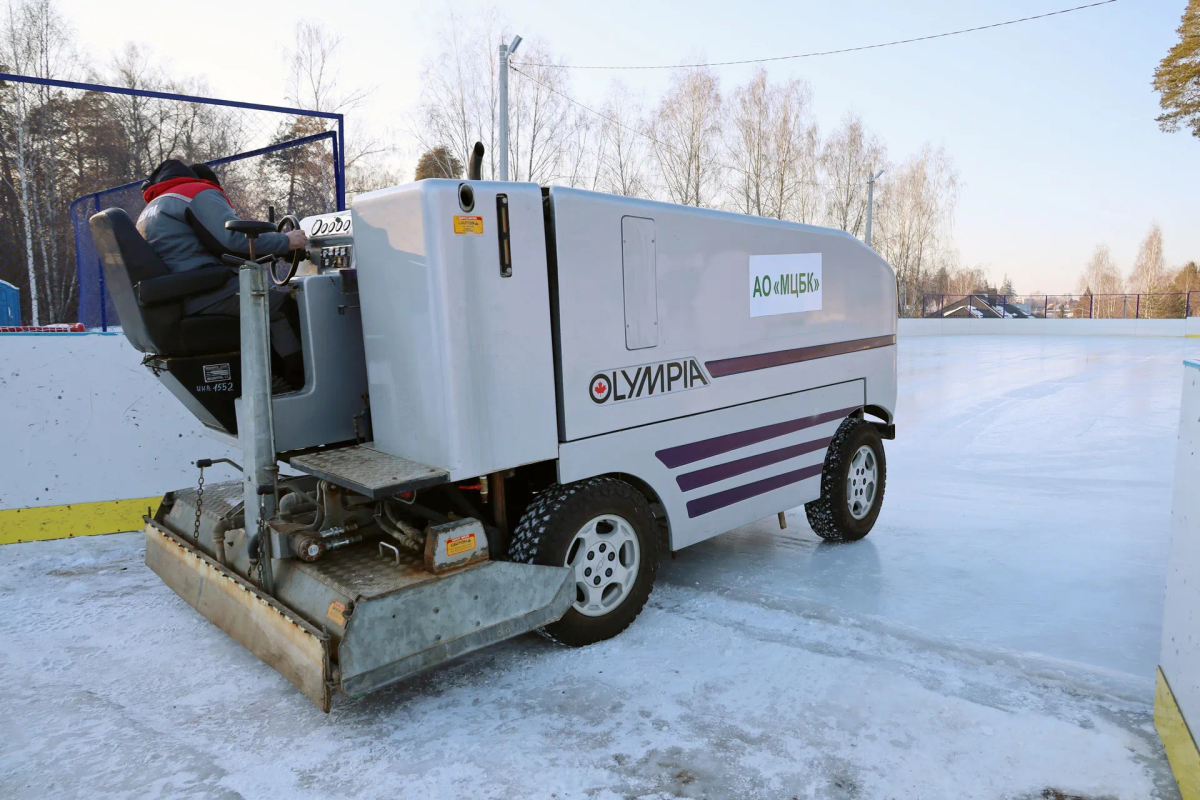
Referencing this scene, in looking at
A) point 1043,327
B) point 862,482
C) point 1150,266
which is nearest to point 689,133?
point 1043,327

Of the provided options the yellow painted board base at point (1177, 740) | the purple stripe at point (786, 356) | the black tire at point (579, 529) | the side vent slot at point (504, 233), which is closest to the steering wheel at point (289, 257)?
the side vent slot at point (504, 233)

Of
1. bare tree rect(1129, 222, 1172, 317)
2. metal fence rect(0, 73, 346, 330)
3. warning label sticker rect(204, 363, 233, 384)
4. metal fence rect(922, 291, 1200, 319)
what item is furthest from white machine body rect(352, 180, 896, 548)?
bare tree rect(1129, 222, 1172, 317)

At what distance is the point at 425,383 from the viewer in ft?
9.67

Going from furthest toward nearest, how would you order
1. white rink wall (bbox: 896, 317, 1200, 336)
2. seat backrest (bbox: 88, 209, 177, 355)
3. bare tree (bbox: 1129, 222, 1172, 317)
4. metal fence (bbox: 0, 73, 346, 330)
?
bare tree (bbox: 1129, 222, 1172, 317), white rink wall (bbox: 896, 317, 1200, 336), metal fence (bbox: 0, 73, 346, 330), seat backrest (bbox: 88, 209, 177, 355)

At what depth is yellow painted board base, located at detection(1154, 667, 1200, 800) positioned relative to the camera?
7.34 feet

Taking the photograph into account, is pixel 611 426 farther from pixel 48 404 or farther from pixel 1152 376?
pixel 1152 376

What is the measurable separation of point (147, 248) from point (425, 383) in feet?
4.19

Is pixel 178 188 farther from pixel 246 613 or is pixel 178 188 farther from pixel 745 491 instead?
pixel 745 491

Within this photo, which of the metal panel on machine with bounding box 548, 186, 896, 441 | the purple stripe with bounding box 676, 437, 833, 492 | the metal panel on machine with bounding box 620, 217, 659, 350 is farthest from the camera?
the purple stripe with bounding box 676, 437, 833, 492

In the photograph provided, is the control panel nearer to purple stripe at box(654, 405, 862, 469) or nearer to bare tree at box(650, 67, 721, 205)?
purple stripe at box(654, 405, 862, 469)

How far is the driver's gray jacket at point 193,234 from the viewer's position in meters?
3.17

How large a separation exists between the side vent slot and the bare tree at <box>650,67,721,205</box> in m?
29.4

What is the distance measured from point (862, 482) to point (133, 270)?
168 inches

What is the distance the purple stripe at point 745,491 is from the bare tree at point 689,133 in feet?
91.7
